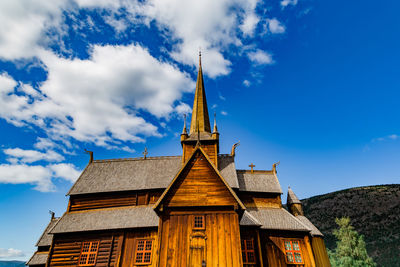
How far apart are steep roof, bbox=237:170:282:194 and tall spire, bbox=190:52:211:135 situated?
737 cm

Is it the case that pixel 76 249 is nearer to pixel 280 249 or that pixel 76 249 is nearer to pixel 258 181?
pixel 280 249

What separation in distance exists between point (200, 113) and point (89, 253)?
19457 millimetres

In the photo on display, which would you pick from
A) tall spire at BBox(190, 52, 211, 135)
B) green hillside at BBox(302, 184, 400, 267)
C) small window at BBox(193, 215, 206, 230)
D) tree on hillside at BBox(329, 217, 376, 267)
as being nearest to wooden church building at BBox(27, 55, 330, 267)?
small window at BBox(193, 215, 206, 230)

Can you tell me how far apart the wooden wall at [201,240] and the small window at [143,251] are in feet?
20.7

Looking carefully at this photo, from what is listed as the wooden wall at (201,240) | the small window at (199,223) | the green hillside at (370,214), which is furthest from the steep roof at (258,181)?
the green hillside at (370,214)

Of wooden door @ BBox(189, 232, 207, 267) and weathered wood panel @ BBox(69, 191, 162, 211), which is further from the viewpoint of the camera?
weathered wood panel @ BBox(69, 191, 162, 211)

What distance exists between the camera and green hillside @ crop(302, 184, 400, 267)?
45.2 meters

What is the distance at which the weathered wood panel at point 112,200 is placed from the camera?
21.6 m

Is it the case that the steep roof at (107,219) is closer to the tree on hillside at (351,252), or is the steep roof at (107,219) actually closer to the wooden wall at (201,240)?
the wooden wall at (201,240)

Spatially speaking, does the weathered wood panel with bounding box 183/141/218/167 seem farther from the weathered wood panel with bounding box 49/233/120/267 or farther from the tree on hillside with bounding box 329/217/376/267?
the tree on hillside with bounding box 329/217/376/267

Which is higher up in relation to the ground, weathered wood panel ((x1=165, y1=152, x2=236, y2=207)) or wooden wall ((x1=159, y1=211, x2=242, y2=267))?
weathered wood panel ((x1=165, y1=152, x2=236, y2=207))

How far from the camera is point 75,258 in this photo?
18.6 meters

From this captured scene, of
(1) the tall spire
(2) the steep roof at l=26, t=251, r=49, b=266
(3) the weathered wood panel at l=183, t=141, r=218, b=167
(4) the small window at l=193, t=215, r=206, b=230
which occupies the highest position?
(1) the tall spire

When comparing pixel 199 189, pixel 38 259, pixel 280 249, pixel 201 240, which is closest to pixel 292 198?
pixel 280 249
